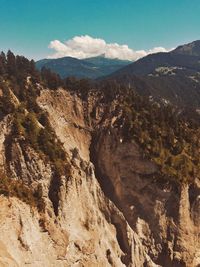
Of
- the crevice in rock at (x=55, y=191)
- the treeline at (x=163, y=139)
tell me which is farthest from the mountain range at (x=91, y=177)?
the treeline at (x=163, y=139)

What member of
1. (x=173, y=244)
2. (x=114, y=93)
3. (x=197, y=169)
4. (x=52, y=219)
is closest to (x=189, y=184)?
(x=197, y=169)

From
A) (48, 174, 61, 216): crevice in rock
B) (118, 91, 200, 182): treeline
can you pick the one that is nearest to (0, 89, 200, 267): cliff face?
(48, 174, 61, 216): crevice in rock

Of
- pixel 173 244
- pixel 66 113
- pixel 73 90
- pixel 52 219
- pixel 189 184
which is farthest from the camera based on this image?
pixel 73 90

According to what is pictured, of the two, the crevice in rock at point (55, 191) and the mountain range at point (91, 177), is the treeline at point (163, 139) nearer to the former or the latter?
the mountain range at point (91, 177)

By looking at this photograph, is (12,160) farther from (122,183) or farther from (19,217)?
(122,183)

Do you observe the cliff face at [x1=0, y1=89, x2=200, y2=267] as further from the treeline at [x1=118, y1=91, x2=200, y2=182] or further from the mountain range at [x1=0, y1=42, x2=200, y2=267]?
the treeline at [x1=118, y1=91, x2=200, y2=182]

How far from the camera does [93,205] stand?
227 ft

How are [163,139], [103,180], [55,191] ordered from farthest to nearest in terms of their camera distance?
1. [163,139]
2. [103,180]
3. [55,191]

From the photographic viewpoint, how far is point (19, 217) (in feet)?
162

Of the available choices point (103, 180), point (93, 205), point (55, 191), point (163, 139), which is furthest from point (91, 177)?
point (163, 139)

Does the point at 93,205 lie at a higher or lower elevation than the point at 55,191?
lower

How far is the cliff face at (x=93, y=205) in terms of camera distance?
5122 centimetres

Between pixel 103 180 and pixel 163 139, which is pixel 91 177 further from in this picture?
pixel 163 139

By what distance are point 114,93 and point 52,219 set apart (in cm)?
5311
